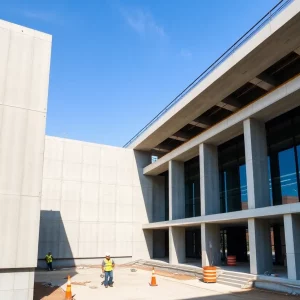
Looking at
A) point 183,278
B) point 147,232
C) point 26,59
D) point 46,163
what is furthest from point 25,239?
point 147,232

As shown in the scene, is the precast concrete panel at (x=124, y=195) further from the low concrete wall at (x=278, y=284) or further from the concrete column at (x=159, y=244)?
the low concrete wall at (x=278, y=284)

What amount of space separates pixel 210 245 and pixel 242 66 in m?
12.4

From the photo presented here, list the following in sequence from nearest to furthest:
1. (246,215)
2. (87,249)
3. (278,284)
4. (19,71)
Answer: (19,71) < (278,284) < (246,215) < (87,249)

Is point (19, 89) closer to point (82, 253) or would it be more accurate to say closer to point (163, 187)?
point (82, 253)

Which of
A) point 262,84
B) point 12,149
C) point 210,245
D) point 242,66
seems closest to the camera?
point 12,149

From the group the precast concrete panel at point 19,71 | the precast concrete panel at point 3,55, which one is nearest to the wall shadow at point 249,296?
the precast concrete panel at point 19,71

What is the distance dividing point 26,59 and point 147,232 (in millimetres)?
23664

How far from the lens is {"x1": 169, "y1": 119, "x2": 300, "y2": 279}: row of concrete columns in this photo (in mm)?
16359

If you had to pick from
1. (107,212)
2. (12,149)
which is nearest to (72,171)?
(107,212)

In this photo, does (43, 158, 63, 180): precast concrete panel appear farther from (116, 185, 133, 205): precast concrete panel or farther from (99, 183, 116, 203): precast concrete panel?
(116, 185, 133, 205): precast concrete panel

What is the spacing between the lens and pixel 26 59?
13281mm

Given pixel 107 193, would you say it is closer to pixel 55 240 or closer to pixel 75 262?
pixel 55 240

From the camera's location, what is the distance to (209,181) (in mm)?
25047

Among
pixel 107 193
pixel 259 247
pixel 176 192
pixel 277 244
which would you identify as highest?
pixel 107 193
